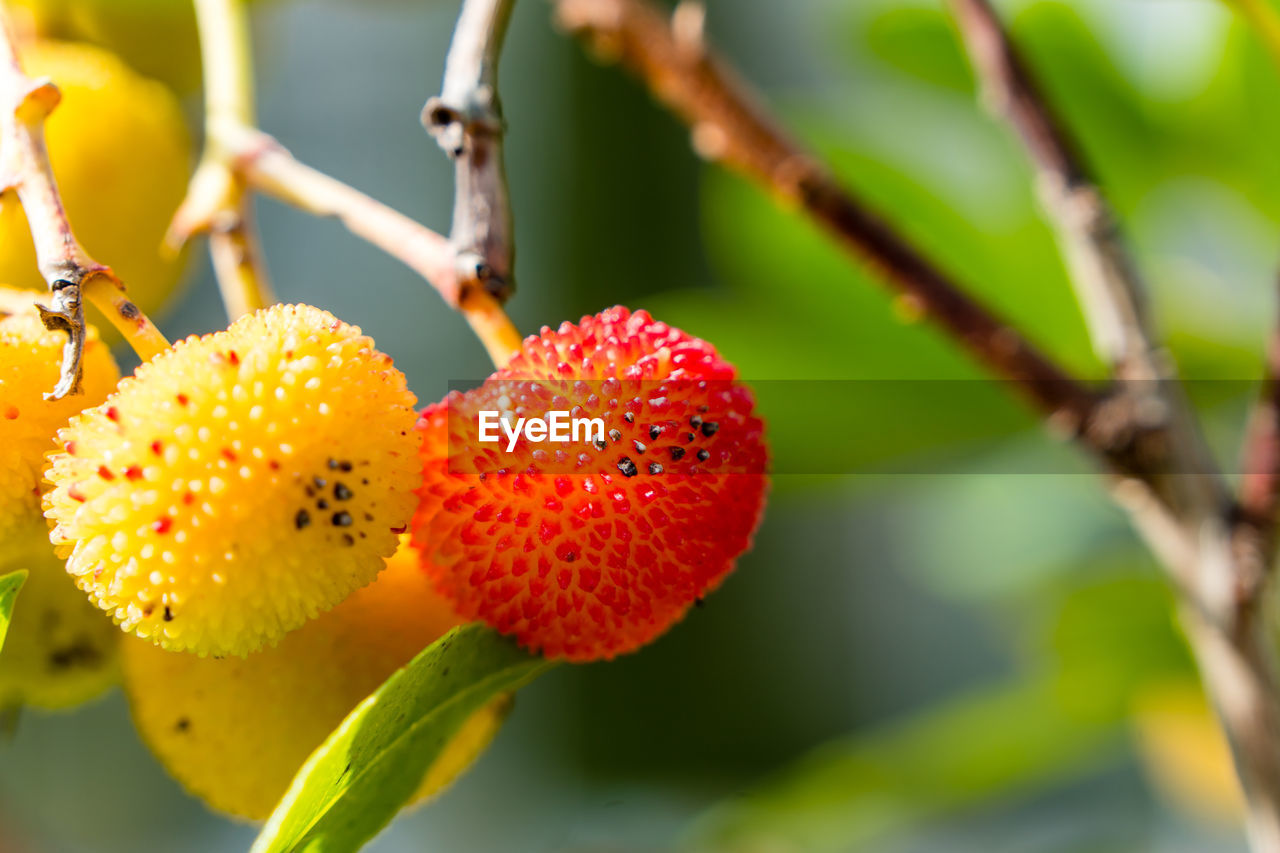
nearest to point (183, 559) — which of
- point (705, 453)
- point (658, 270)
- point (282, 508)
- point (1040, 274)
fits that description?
point (282, 508)

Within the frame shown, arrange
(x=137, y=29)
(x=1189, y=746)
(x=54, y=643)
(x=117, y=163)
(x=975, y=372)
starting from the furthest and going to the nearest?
(x=1189, y=746), (x=975, y=372), (x=137, y=29), (x=117, y=163), (x=54, y=643)

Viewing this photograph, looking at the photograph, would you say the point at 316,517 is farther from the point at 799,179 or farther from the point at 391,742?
the point at 799,179

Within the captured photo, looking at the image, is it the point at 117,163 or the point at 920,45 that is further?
the point at 920,45

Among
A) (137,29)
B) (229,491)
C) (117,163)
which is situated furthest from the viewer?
(137,29)

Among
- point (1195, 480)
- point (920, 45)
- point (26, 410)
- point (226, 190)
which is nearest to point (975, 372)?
point (920, 45)

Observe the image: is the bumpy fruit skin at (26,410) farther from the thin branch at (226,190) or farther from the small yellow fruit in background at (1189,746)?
the small yellow fruit in background at (1189,746)

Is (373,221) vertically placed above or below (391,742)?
above

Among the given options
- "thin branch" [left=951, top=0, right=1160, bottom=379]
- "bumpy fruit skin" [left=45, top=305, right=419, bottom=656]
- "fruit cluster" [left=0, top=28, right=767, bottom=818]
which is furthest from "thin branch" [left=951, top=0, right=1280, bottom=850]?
"bumpy fruit skin" [left=45, top=305, right=419, bottom=656]

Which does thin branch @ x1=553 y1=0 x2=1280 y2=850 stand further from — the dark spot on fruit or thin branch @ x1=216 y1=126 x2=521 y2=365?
the dark spot on fruit

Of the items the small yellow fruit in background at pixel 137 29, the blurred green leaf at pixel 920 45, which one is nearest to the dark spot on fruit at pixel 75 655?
the small yellow fruit in background at pixel 137 29
